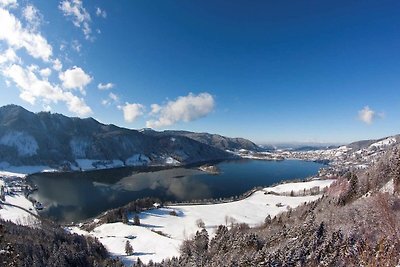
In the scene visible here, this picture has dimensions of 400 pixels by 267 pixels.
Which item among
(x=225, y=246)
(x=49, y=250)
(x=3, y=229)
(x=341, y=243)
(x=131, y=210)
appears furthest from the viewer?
(x=131, y=210)

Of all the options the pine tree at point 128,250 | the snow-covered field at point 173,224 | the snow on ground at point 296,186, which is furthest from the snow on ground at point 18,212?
the snow on ground at point 296,186

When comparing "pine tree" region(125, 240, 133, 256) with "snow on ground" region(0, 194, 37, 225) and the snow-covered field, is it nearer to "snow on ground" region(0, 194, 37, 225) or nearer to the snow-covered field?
the snow-covered field

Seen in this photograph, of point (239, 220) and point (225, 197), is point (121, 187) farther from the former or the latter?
point (239, 220)

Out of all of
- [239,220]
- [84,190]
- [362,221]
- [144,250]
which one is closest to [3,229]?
[362,221]

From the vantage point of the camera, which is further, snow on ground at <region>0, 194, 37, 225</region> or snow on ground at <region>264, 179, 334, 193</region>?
snow on ground at <region>264, 179, 334, 193</region>

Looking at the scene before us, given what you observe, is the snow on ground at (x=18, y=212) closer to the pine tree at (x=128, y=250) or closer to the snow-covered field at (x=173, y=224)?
the snow-covered field at (x=173, y=224)

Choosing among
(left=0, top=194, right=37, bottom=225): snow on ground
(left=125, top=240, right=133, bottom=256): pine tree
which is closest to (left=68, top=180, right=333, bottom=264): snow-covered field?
(left=125, top=240, right=133, bottom=256): pine tree
